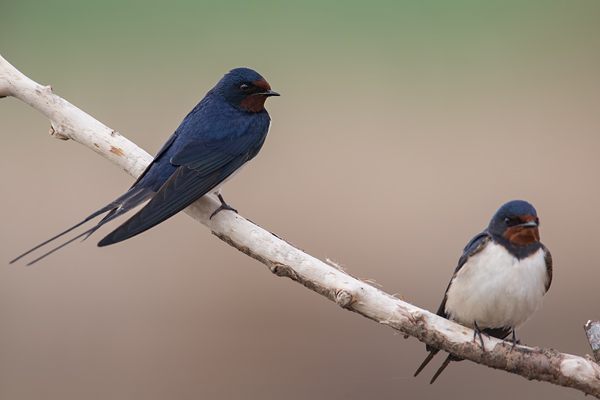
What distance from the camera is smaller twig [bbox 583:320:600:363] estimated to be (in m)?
0.99

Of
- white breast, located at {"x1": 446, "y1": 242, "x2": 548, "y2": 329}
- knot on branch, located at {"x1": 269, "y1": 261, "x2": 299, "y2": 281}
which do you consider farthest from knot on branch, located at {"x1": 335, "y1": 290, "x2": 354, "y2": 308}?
white breast, located at {"x1": 446, "y1": 242, "x2": 548, "y2": 329}

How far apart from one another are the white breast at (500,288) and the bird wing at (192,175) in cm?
56

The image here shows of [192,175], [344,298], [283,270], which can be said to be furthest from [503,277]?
[192,175]

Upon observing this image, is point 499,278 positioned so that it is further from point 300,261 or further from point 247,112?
point 247,112

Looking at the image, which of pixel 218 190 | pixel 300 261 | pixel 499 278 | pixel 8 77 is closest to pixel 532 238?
pixel 499 278

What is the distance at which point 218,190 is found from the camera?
123 cm

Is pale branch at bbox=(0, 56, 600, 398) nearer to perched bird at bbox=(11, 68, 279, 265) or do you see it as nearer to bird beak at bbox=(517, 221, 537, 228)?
perched bird at bbox=(11, 68, 279, 265)

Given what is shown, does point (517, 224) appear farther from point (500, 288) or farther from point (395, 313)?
point (395, 313)

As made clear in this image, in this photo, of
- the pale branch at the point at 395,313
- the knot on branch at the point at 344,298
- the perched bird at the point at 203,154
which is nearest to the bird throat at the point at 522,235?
the pale branch at the point at 395,313

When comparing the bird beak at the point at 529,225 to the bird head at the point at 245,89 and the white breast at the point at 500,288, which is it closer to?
the white breast at the point at 500,288

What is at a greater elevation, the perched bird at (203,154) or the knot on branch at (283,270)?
the perched bird at (203,154)

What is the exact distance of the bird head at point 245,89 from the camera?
1284 millimetres

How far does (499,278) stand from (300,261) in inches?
14.9

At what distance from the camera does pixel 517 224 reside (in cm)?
94
